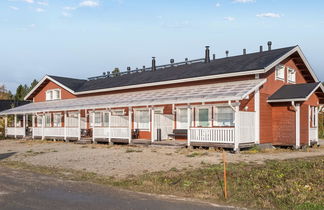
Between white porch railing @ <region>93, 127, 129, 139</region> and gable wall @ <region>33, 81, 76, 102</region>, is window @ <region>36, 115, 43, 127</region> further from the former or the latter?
white porch railing @ <region>93, 127, 129, 139</region>

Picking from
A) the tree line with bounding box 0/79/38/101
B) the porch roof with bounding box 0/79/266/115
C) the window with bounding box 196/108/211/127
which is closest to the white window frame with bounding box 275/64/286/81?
the porch roof with bounding box 0/79/266/115

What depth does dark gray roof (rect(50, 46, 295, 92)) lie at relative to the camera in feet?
70.0

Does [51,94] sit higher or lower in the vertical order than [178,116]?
higher

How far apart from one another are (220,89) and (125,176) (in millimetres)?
9829

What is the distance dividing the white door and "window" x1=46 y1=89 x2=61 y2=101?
14.3 m

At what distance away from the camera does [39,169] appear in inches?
542

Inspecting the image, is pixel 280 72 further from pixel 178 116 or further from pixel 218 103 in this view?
pixel 178 116

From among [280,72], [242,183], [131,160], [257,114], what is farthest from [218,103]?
[242,183]

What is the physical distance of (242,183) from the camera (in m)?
9.88

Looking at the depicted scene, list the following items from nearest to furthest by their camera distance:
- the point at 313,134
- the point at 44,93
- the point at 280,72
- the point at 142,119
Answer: the point at 280,72
the point at 313,134
the point at 142,119
the point at 44,93

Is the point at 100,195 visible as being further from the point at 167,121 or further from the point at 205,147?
the point at 167,121

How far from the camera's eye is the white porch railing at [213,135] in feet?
59.8

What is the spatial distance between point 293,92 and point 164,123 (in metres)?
8.09

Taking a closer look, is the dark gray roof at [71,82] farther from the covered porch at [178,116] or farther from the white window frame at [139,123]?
the white window frame at [139,123]
